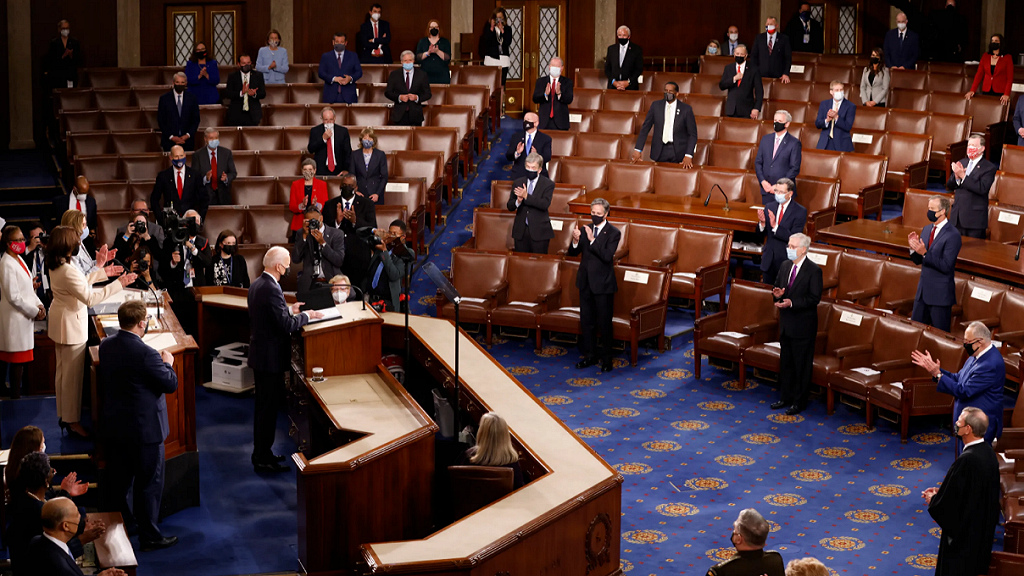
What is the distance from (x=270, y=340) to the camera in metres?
7.05

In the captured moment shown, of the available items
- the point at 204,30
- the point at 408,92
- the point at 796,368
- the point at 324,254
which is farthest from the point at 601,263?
the point at 204,30

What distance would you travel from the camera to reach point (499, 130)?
49.6ft

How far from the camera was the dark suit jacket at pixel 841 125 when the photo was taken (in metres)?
12.3

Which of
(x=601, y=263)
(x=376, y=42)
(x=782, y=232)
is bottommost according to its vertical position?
(x=601, y=263)

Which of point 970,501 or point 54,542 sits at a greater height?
point 54,542

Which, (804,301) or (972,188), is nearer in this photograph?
(804,301)

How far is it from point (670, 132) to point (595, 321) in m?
3.49

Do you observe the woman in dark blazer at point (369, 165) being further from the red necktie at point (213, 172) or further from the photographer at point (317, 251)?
the photographer at point (317, 251)

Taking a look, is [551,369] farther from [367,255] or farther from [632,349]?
[367,255]

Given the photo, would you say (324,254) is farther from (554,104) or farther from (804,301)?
(554,104)

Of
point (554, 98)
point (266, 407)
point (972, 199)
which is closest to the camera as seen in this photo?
point (266, 407)

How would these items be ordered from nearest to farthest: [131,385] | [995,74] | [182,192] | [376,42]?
A: 1. [131,385]
2. [182,192]
3. [995,74]
4. [376,42]

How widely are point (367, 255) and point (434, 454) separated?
3720 mm

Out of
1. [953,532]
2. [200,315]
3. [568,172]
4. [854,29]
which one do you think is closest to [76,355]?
[200,315]
